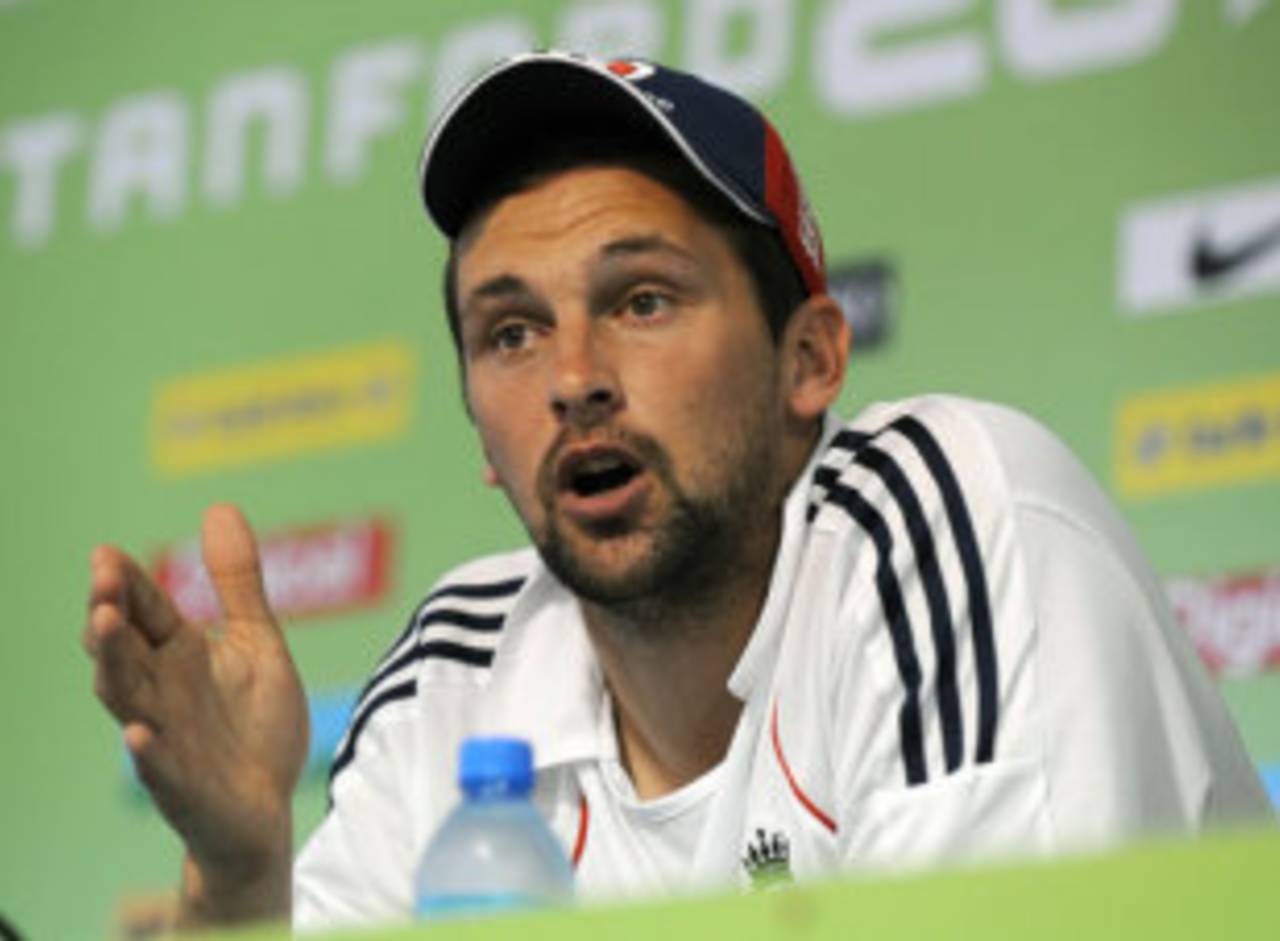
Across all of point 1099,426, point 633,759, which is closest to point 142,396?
point 1099,426

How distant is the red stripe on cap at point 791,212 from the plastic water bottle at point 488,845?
786 millimetres

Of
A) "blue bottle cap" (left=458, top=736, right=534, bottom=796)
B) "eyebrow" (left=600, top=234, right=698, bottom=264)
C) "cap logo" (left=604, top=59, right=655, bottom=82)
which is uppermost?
"cap logo" (left=604, top=59, right=655, bottom=82)

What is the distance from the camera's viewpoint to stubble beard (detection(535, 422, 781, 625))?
6.15ft

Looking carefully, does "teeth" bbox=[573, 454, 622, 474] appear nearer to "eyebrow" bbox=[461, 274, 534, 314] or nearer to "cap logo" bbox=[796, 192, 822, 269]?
"eyebrow" bbox=[461, 274, 534, 314]

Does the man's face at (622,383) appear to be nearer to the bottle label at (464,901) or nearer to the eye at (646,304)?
the eye at (646,304)

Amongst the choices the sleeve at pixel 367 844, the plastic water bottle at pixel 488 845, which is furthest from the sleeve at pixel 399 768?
the plastic water bottle at pixel 488 845

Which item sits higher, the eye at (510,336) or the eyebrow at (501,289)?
the eyebrow at (501,289)

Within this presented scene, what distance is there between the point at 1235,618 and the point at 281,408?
127 centimetres

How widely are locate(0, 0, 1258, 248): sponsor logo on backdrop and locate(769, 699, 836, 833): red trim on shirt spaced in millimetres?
1258

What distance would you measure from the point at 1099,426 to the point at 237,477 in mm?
1182

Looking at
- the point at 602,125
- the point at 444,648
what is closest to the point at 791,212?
the point at 602,125

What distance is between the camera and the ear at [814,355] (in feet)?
6.64

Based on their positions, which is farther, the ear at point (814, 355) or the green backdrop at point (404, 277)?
the green backdrop at point (404, 277)

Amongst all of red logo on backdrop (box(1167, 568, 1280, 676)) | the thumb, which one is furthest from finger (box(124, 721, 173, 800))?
red logo on backdrop (box(1167, 568, 1280, 676))
